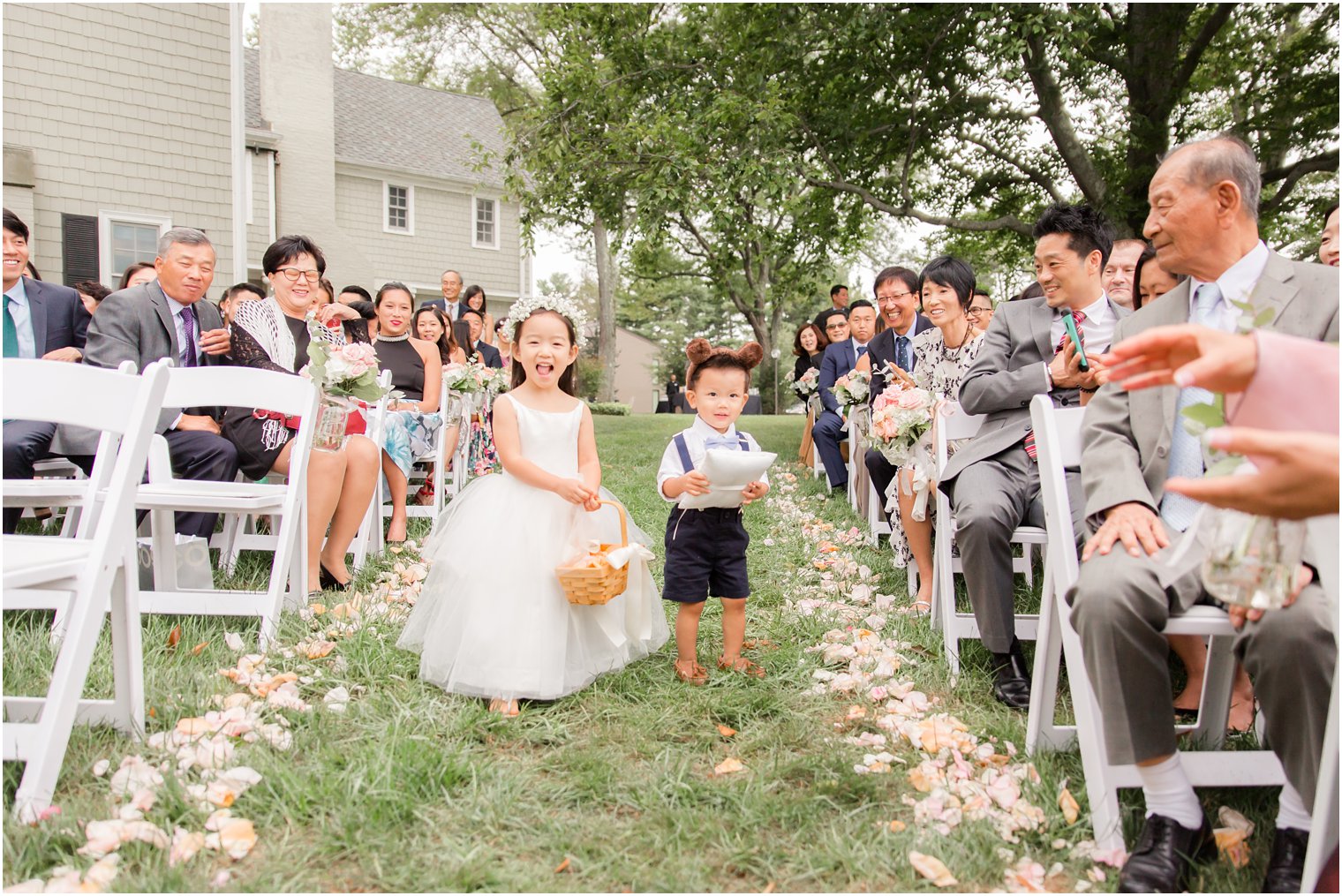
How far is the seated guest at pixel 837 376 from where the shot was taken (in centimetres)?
895

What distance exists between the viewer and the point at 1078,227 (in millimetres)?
3990

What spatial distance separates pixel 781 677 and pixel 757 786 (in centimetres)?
104

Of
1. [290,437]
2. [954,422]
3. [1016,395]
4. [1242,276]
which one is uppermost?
[1242,276]

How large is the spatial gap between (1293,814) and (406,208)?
23328 mm

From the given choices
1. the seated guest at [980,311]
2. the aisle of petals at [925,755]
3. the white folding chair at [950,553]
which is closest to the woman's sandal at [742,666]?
the aisle of petals at [925,755]

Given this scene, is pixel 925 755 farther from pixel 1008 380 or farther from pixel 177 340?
pixel 177 340

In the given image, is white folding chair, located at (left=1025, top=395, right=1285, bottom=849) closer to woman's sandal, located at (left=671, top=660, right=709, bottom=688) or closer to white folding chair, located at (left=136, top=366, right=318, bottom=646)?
woman's sandal, located at (left=671, top=660, right=709, bottom=688)

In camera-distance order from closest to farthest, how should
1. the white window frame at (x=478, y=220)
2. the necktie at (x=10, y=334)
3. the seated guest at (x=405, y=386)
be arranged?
the necktie at (x=10, y=334), the seated guest at (x=405, y=386), the white window frame at (x=478, y=220)

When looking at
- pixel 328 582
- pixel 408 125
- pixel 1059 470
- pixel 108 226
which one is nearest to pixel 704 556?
pixel 1059 470

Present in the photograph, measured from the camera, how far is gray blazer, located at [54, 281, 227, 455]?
473 centimetres

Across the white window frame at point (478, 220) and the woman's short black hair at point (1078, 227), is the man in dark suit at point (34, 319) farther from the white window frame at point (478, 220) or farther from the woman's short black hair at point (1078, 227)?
the white window frame at point (478, 220)

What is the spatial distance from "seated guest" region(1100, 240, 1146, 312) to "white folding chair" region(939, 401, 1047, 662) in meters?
1.08

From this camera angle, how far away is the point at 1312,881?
78.2 inches

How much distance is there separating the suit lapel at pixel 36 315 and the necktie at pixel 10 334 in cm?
9
